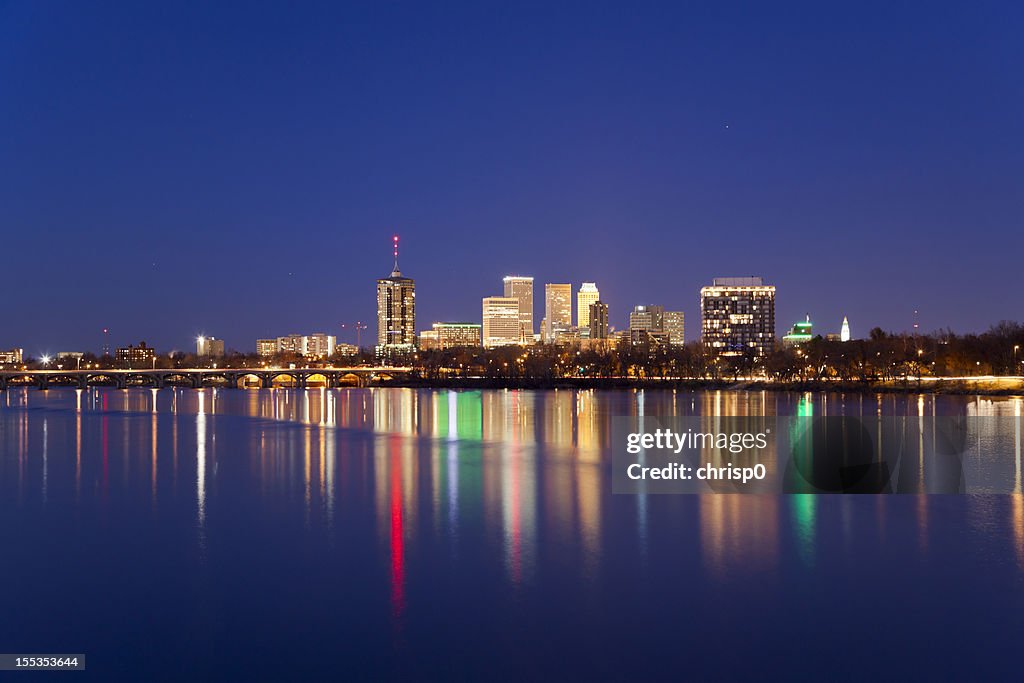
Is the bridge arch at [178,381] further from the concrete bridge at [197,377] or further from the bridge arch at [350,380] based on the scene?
the bridge arch at [350,380]

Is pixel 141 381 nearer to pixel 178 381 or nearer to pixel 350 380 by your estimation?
pixel 178 381

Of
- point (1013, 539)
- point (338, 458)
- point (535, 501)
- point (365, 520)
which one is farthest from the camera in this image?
point (338, 458)

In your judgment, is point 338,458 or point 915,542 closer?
point 915,542

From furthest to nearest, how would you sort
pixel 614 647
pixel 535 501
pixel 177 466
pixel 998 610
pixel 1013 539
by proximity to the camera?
1. pixel 177 466
2. pixel 535 501
3. pixel 1013 539
4. pixel 998 610
5. pixel 614 647

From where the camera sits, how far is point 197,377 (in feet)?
480

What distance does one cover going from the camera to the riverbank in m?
78.5

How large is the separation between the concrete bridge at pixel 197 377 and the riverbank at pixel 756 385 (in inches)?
406

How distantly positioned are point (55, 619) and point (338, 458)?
61.2ft

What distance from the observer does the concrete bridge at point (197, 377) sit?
13150cm

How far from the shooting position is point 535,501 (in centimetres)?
2067

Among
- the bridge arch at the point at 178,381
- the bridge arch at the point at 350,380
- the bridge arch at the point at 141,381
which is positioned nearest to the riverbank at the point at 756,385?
the bridge arch at the point at 350,380

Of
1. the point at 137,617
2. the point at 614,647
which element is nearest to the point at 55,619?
the point at 137,617

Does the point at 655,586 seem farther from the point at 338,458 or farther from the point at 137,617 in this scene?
the point at 338,458

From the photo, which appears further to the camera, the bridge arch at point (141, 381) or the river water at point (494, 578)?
the bridge arch at point (141, 381)
